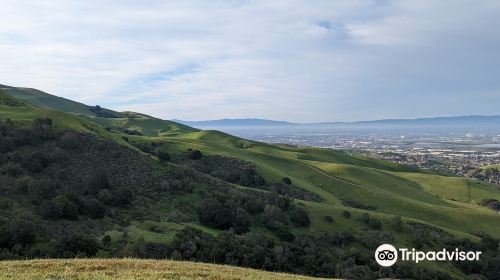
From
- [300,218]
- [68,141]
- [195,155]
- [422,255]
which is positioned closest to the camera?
[422,255]

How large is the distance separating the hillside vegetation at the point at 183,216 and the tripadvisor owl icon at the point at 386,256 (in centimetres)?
105

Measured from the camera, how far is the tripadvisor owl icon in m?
43.2

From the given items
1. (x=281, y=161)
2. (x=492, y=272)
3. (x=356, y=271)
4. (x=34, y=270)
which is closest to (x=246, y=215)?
(x=356, y=271)

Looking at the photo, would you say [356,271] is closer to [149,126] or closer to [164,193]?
[164,193]

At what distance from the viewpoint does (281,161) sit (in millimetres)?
114000

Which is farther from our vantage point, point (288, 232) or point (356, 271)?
point (288, 232)

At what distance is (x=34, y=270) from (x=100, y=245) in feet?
49.2

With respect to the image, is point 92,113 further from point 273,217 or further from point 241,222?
point 241,222

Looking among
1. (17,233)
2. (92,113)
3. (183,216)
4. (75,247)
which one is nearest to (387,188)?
(183,216)

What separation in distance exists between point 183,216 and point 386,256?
23692 millimetres

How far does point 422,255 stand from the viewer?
164ft

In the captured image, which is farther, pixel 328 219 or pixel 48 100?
pixel 48 100

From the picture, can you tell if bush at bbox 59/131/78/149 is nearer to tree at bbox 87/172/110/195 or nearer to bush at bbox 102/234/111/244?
tree at bbox 87/172/110/195

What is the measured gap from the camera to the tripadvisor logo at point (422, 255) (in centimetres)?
4651
